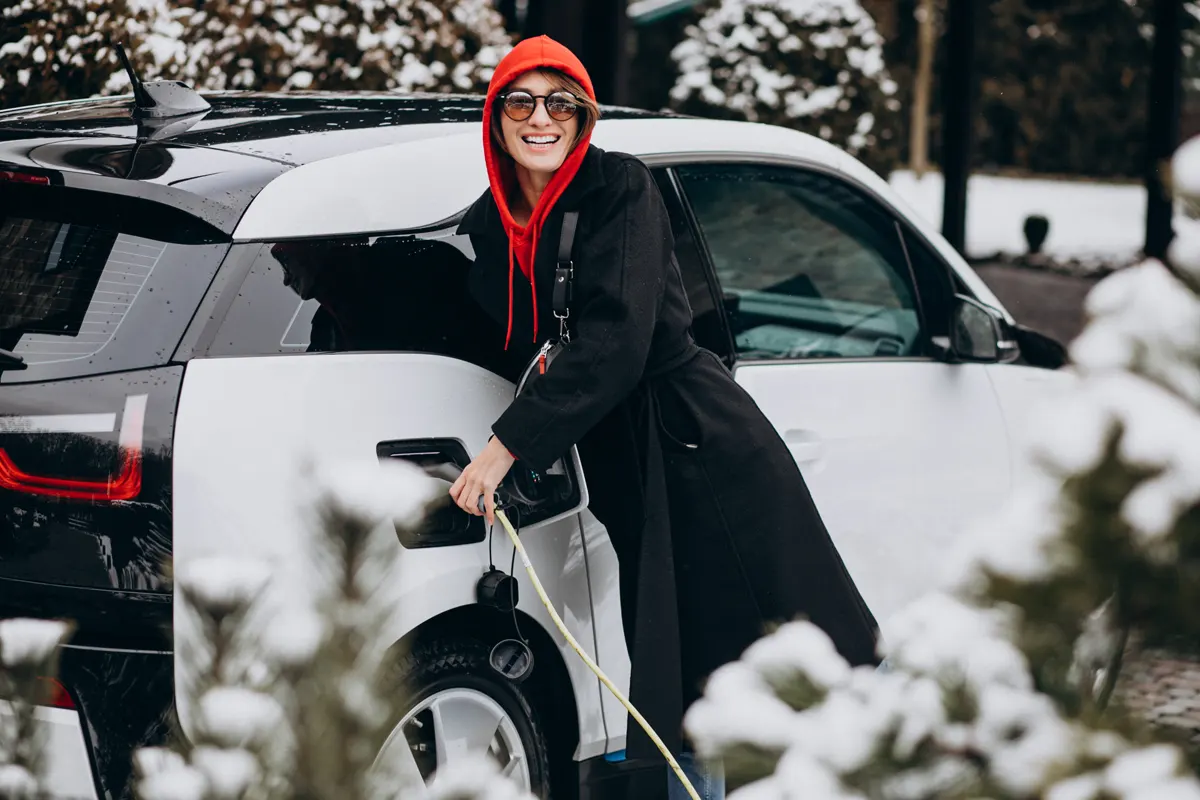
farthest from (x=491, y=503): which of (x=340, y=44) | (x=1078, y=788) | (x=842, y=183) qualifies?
(x=340, y=44)

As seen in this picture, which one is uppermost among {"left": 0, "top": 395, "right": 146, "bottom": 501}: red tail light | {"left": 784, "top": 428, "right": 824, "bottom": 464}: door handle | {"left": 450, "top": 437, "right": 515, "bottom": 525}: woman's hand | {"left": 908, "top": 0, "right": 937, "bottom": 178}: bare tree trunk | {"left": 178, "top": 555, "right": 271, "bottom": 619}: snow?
{"left": 178, "top": 555, "right": 271, "bottom": 619}: snow

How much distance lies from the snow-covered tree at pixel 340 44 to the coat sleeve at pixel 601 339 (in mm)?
3739

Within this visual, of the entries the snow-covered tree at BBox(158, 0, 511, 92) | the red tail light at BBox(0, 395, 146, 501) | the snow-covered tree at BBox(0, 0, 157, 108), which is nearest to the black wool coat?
the red tail light at BBox(0, 395, 146, 501)

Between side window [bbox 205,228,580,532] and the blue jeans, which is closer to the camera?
side window [bbox 205,228,580,532]

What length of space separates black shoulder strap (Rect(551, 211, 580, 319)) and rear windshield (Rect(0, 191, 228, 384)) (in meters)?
0.57

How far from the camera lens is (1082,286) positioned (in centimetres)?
1326

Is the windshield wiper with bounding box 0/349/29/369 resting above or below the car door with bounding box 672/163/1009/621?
above

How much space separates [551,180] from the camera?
291 centimetres

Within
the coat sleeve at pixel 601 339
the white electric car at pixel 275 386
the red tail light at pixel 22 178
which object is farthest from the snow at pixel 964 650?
the red tail light at pixel 22 178

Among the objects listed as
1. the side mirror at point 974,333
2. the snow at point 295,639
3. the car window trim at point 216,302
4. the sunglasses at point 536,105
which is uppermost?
the sunglasses at point 536,105

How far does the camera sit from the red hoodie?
9.45 ft

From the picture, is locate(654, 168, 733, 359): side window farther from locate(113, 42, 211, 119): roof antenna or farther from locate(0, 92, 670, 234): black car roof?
locate(113, 42, 211, 119): roof antenna

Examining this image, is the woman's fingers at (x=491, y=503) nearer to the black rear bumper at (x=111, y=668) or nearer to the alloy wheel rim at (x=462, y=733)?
the alloy wheel rim at (x=462, y=733)

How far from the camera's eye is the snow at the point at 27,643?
1.13m
